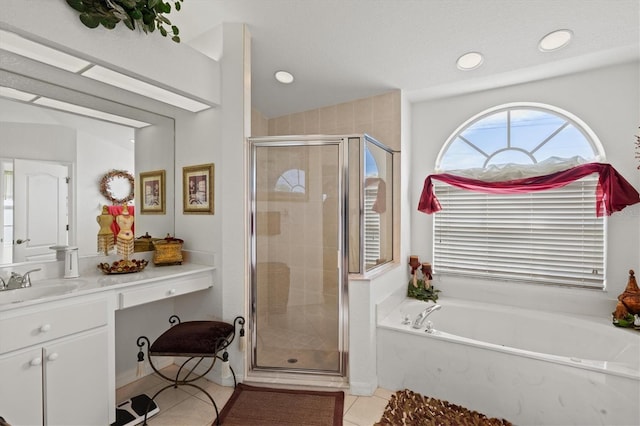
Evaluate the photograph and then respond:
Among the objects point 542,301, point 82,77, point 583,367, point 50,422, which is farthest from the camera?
point 542,301

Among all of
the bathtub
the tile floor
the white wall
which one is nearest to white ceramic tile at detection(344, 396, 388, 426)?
the tile floor

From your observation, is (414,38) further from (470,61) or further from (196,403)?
(196,403)

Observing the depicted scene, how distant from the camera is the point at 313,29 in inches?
96.7

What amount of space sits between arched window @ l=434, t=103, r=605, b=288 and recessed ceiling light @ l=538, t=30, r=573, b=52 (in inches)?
23.7

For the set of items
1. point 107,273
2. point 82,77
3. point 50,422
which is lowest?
point 50,422

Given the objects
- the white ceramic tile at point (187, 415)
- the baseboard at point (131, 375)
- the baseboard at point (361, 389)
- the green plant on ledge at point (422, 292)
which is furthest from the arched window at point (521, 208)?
the baseboard at point (131, 375)

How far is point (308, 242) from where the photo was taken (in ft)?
8.73

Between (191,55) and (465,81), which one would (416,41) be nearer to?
(465,81)

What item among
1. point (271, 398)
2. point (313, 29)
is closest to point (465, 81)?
point (313, 29)

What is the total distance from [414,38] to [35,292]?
3.06m

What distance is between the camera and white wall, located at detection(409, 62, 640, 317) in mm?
2475

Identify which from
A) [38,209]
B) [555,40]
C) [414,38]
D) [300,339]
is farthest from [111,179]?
[555,40]

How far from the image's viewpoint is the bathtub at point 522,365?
1.77m

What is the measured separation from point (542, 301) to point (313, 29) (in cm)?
307
